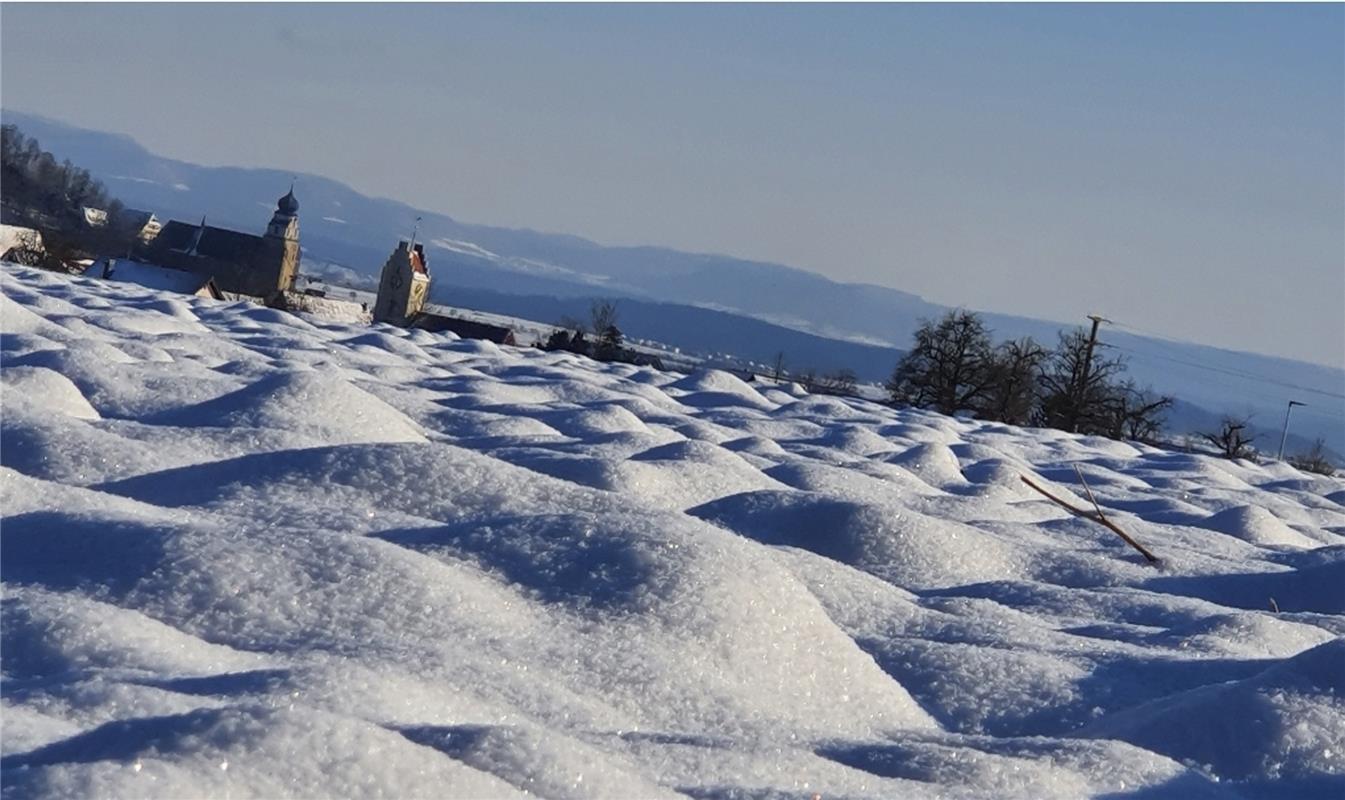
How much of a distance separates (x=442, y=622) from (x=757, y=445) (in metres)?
5.47

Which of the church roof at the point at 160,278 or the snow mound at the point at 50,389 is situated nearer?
the snow mound at the point at 50,389

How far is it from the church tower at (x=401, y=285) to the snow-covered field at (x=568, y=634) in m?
57.8

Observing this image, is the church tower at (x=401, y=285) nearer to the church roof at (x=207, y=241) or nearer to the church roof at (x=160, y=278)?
the church roof at (x=207, y=241)

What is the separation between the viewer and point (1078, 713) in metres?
3.46

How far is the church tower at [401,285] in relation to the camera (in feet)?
208

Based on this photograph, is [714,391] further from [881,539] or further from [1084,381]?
[1084,381]

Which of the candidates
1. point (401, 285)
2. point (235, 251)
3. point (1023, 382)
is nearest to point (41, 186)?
point (235, 251)

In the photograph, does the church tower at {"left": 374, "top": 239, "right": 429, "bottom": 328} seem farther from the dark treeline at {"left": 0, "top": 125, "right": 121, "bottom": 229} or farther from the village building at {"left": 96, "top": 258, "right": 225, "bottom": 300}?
the dark treeline at {"left": 0, "top": 125, "right": 121, "bottom": 229}

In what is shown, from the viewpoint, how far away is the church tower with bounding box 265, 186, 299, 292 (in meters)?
71.4

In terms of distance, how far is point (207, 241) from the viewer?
72.9 meters

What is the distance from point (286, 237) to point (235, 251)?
243 centimetres

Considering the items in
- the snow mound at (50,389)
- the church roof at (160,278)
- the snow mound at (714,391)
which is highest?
the snow mound at (50,389)

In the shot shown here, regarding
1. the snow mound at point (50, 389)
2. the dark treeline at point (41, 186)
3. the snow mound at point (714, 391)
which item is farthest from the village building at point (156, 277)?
the snow mound at point (50, 389)

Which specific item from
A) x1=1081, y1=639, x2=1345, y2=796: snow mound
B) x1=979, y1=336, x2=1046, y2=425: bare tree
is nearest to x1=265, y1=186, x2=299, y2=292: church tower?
x1=979, y1=336, x2=1046, y2=425: bare tree
